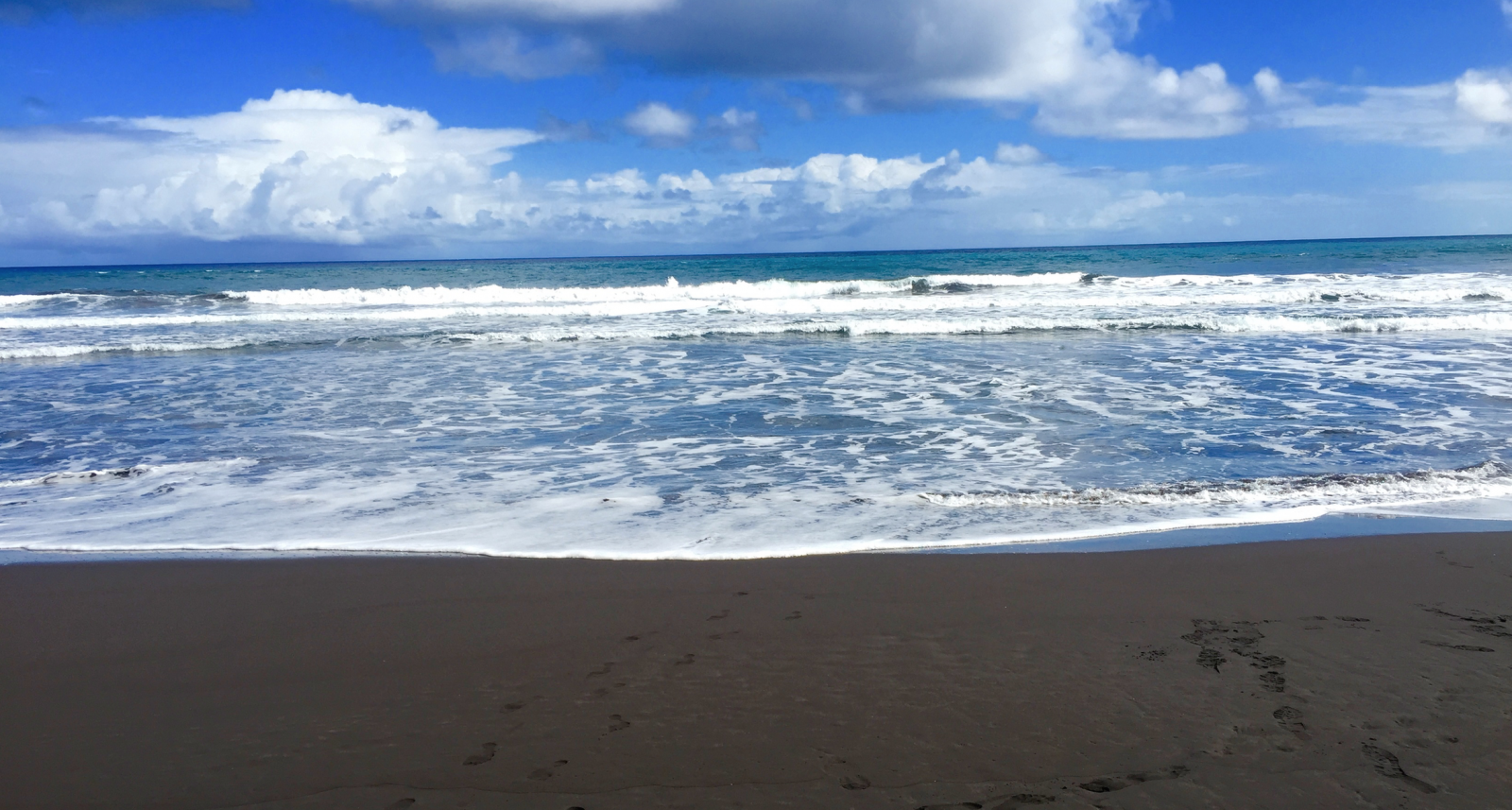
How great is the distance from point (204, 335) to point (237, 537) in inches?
695

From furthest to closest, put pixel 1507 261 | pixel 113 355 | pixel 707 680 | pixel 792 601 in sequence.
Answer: pixel 1507 261
pixel 113 355
pixel 792 601
pixel 707 680

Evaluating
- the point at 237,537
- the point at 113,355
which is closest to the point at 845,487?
the point at 237,537

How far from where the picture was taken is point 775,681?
11.3 ft

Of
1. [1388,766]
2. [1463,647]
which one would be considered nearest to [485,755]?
[1388,766]

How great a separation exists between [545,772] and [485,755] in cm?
25

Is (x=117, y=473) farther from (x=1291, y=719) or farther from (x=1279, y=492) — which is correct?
(x=1279, y=492)

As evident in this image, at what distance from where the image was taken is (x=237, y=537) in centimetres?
550

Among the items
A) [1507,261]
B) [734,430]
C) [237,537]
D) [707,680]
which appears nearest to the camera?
[707,680]

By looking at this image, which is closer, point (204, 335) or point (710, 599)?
point (710, 599)

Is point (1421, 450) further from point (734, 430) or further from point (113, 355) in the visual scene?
point (113, 355)

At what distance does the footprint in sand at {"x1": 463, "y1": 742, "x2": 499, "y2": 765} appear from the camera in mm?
2906

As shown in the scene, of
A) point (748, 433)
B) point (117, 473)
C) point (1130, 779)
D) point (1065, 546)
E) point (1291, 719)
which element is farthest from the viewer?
point (748, 433)

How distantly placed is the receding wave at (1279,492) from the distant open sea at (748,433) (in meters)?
0.03

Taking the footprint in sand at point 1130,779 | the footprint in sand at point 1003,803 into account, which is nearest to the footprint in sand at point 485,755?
the footprint in sand at point 1003,803
